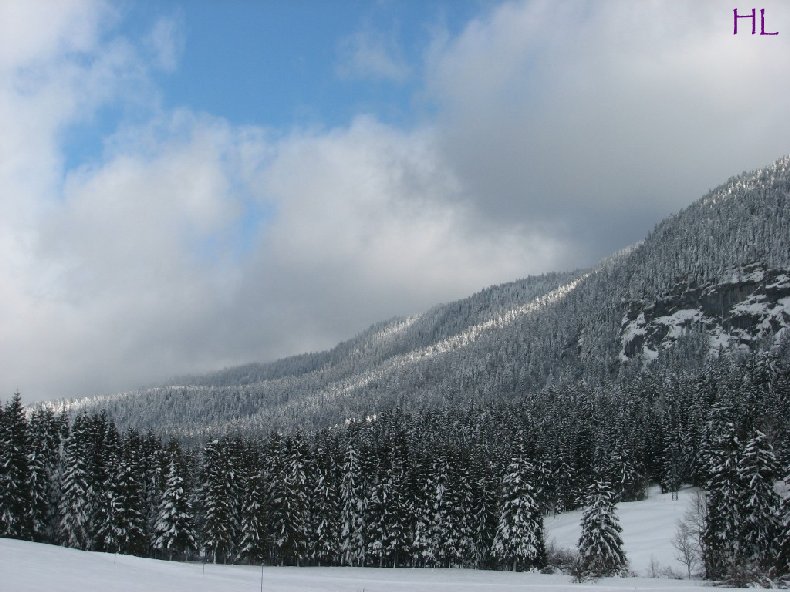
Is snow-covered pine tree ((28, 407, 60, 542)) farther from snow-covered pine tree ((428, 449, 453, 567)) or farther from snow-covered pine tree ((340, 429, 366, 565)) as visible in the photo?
snow-covered pine tree ((428, 449, 453, 567))

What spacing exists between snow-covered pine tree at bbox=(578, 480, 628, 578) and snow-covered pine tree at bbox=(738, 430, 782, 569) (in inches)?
453

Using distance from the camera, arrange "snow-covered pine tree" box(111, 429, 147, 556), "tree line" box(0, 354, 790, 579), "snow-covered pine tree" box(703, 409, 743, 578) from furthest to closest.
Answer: "snow-covered pine tree" box(111, 429, 147, 556) < "tree line" box(0, 354, 790, 579) < "snow-covered pine tree" box(703, 409, 743, 578)

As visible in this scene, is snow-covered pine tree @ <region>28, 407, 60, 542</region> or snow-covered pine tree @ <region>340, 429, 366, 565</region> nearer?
snow-covered pine tree @ <region>28, 407, 60, 542</region>

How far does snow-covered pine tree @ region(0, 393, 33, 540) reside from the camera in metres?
61.7

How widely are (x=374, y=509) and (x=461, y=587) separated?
42.0 metres

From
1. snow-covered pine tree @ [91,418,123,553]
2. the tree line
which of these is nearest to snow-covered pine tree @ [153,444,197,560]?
the tree line

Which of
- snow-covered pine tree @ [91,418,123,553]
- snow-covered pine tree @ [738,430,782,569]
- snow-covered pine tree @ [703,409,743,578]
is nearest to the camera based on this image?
snow-covered pine tree @ [738,430,782,569]

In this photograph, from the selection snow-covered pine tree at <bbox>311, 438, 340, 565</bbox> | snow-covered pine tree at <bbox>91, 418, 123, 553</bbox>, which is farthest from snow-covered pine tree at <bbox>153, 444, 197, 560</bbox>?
snow-covered pine tree at <bbox>311, 438, 340, 565</bbox>

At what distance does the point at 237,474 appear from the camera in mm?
74438

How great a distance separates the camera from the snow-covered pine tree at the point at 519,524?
6994 centimetres

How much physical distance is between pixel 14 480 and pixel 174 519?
1593 cm

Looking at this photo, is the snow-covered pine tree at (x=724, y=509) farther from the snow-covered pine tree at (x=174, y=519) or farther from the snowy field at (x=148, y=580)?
the snow-covered pine tree at (x=174, y=519)

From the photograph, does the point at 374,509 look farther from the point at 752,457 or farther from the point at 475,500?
the point at 752,457

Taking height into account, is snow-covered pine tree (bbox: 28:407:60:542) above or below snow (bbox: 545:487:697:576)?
above
